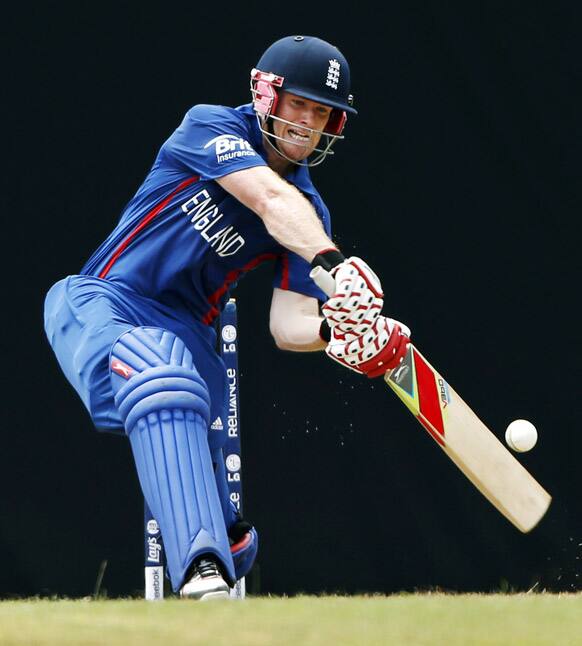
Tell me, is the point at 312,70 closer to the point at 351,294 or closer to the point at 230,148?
the point at 230,148

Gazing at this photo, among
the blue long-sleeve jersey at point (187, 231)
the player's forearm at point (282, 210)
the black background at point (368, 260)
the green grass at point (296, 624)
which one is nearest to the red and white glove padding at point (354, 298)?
the player's forearm at point (282, 210)

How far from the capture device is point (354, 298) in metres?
2.61

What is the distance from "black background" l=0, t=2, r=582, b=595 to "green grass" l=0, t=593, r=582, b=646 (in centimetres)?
186

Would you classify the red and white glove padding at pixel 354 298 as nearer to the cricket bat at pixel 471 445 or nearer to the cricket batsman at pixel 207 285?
A: the cricket batsman at pixel 207 285

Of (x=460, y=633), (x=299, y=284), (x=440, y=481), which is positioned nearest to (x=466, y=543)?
(x=440, y=481)

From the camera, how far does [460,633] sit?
1.78 metres

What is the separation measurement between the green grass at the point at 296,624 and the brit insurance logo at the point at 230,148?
1.10m

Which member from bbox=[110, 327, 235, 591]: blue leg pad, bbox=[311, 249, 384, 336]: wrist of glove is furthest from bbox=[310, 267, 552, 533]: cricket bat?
bbox=[110, 327, 235, 591]: blue leg pad

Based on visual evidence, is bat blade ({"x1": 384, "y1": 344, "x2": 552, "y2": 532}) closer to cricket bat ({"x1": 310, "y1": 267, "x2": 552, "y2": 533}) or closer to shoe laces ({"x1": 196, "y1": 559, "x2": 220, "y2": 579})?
cricket bat ({"x1": 310, "y1": 267, "x2": 552, "y2": 533})

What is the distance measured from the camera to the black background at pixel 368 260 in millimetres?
3930

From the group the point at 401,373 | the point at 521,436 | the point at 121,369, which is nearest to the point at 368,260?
the point at 521,436

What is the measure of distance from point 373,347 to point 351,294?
0.71ft

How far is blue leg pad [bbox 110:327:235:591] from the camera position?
7.58 ft

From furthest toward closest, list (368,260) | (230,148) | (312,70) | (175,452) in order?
(368,260) < (312,70) < (230,148) < (175,452)
